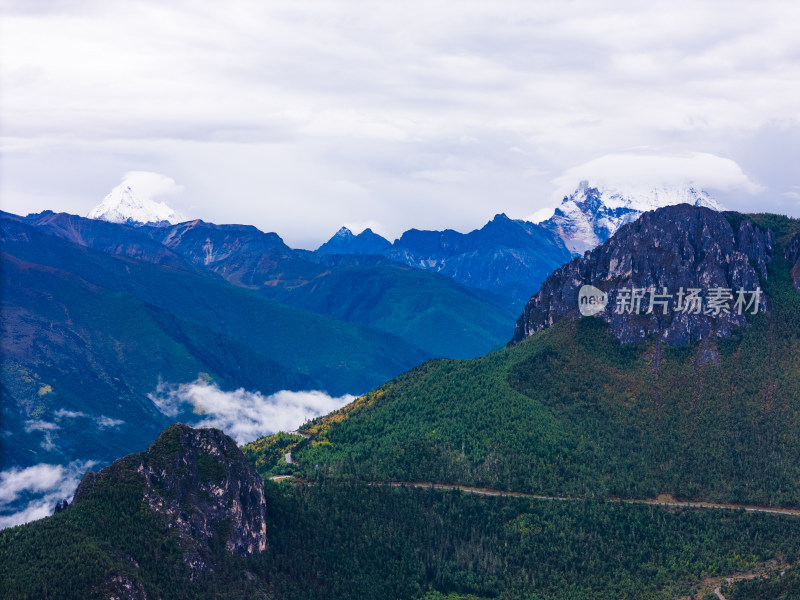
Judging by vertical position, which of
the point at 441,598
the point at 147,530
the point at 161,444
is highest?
the point at 161,444

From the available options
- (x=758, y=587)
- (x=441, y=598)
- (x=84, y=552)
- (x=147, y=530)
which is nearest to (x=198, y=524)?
(x=147, y=530)

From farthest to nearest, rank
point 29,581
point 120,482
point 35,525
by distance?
point 120,482 < point 35,525 < point 29,581

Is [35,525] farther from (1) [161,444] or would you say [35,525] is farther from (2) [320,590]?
(2) [320,590]

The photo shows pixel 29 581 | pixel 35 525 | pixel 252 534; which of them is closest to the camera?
pixel 29 581

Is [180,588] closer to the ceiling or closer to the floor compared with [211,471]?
closer to the floor

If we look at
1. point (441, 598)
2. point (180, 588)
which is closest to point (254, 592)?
point (180, 588)

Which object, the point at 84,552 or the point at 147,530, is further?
the point at 147,530
